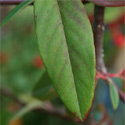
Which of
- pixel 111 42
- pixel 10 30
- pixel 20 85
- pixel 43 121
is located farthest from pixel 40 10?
pixel 10 30

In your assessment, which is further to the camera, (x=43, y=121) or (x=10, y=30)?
(x=10, y=30)

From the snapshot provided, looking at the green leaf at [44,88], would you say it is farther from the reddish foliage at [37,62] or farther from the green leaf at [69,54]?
the reddish foliage at [37,62]

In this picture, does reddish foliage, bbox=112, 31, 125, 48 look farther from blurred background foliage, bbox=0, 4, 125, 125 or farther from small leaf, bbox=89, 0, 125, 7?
small leaf, bbox=89, 0, 125, 7

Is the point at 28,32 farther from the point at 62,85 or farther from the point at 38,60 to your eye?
the point at 62,85

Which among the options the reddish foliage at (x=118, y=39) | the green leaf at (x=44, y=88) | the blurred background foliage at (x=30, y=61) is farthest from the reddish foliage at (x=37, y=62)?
the green leaf at (x=44, y=88)

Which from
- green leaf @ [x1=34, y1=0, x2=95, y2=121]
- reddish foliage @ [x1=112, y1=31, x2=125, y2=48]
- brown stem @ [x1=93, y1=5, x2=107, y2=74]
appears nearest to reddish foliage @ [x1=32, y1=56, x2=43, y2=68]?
reddish foliage @ [x1=112, y1=31, x2=125, y2=48]

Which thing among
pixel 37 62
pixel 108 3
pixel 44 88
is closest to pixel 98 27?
pixel 108 3

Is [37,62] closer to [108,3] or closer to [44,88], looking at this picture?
[44,88]
